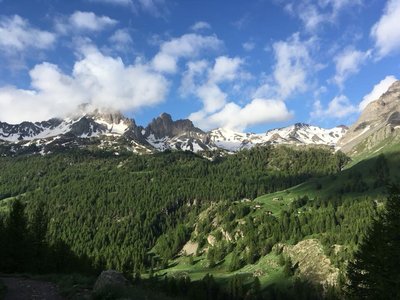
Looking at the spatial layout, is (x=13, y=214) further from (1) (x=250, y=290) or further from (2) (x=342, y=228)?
(2) (x=342, y=228)

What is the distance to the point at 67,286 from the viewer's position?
2778 centimetres

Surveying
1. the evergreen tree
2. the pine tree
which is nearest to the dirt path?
the pine tree

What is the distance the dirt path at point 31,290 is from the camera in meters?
24.8

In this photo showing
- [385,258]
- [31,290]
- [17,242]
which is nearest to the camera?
[31,290]

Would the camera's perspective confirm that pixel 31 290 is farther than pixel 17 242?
No

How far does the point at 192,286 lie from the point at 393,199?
124306 mm

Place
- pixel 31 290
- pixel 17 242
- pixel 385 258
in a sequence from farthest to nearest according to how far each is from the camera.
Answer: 1. pixel 17 242
2. pixel 385 258
3. pixel 31 290

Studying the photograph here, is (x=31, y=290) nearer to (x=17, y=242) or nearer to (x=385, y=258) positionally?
(x=385, y=258)

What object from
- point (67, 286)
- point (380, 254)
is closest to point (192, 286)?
point (380, 254)

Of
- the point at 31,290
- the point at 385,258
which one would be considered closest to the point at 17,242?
the point at 31,290

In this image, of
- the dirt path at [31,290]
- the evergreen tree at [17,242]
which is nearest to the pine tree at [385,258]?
the dirt path at [31,290]

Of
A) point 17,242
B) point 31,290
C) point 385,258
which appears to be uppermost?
point 17,242

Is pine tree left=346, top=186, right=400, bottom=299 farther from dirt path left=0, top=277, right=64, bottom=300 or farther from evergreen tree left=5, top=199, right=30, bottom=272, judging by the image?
evergreen tree left=5, top=199, right=30, bottom=272

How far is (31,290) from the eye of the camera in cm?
2722
